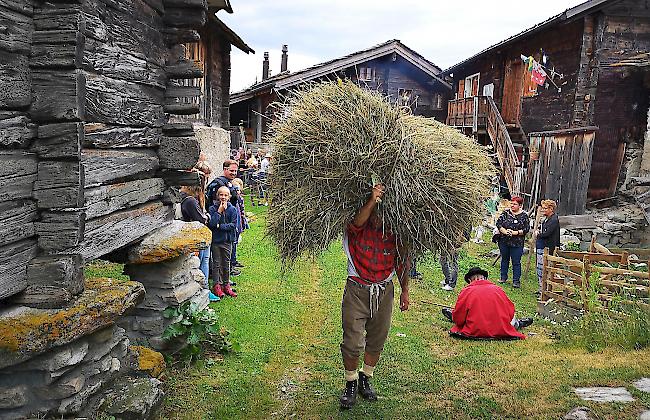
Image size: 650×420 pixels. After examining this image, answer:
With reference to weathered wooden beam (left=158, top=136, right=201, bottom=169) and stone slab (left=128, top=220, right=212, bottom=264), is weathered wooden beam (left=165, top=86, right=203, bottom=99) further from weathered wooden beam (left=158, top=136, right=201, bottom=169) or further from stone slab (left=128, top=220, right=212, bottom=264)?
stone slab (left=128, top=220, right=212, bottom=264)

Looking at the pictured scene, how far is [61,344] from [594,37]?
573 inches

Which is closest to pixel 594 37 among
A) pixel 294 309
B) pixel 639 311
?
pixel 639 311

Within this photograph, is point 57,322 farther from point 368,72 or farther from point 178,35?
point 368,72

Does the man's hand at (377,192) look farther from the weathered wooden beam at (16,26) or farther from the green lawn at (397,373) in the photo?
the weathered wooden beam at (16,26)

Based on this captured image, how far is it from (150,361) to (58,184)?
A: 6.80 ft

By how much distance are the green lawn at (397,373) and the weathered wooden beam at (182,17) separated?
2.29 m

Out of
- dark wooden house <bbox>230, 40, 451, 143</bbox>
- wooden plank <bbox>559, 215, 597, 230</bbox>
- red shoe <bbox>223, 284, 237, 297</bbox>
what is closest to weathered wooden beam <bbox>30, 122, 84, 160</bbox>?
red shoe <bbox>223, 284, 237, 297</bbox>

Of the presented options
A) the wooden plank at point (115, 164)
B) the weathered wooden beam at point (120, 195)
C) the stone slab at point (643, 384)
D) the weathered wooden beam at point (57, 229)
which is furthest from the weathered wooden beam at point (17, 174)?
the stone slab at point (643, 384)

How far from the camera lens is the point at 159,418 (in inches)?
173

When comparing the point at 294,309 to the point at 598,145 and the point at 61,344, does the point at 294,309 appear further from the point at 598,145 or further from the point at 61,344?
the point at 598,145

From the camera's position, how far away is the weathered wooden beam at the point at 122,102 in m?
4.20

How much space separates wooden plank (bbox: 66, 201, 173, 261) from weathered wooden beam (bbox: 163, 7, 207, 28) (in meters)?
1.79

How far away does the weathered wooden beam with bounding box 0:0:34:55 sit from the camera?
3.24 meters

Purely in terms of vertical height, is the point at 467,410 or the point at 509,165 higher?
the point at 509,165
